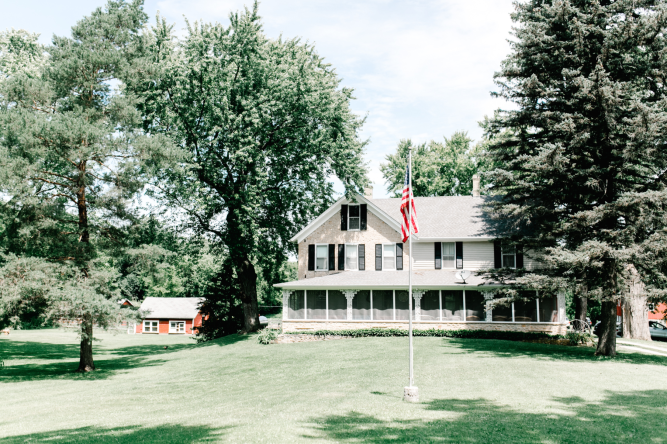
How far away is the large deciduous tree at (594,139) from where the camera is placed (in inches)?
748

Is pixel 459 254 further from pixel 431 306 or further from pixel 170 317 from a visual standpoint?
pixel 170 317

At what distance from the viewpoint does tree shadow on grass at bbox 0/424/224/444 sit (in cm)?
977

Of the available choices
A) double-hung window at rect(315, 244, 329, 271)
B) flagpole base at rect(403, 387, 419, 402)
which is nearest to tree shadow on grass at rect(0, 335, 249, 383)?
double-hung window at rect(315, 244, 329, 271)

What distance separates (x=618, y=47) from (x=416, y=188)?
100ft

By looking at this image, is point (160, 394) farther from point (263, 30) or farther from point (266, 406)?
point (263, 30)

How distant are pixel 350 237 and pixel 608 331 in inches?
662

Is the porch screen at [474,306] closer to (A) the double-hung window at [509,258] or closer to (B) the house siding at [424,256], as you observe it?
(A) the double-hung window at [509,258]

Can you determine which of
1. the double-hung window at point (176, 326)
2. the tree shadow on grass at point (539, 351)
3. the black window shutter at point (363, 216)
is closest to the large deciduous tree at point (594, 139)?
the tree shadow on grass at point (539, 351)

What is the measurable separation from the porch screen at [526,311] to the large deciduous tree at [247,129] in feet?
39.6

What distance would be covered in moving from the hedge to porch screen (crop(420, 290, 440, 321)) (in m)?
1.07

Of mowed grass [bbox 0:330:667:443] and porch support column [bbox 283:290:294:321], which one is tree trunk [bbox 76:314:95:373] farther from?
porch support column [bbox 283:290:294:321]

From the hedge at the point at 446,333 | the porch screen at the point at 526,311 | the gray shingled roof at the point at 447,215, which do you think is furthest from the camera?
the gray shingled roof at the point at 447,215

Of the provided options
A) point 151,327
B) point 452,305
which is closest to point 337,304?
point 452,305

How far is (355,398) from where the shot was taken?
1312cm
